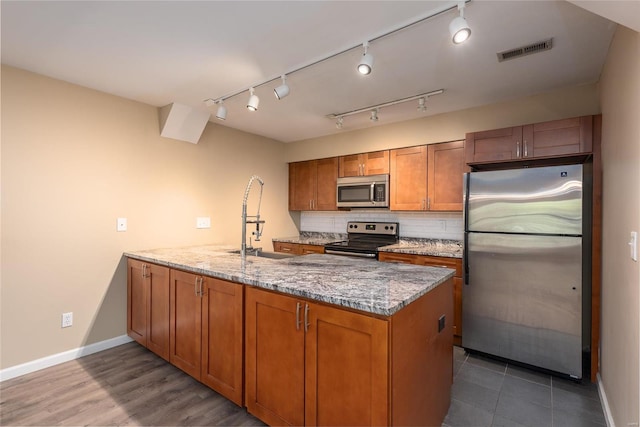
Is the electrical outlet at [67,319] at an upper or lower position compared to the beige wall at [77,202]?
lower

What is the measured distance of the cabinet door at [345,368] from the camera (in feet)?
4.02

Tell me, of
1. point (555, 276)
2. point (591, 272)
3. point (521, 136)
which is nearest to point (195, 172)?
point (521, 136)

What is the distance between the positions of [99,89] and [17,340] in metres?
2.15

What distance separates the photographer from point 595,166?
2297 mm

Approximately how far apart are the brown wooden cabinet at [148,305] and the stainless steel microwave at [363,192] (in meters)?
2.36

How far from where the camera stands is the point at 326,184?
430cm

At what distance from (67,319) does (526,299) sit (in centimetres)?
383

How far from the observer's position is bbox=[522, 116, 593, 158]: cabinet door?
7.74 ft

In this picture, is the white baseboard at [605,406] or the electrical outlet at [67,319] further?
the electrical outlet at [67,319]

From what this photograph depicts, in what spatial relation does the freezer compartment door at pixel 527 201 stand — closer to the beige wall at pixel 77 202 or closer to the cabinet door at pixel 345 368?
the cabinet door at pixel 345 368

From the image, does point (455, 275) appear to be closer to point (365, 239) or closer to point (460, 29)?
point (365, 239)

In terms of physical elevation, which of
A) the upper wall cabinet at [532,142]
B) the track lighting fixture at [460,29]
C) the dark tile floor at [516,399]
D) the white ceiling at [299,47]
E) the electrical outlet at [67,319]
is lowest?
the dark tile floor at [516,399]

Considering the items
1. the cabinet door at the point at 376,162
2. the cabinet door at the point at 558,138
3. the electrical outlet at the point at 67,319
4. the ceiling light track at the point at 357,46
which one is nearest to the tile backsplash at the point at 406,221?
the cabinet door at the point at 376,162

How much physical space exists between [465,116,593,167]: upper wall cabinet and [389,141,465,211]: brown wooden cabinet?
334 mm
